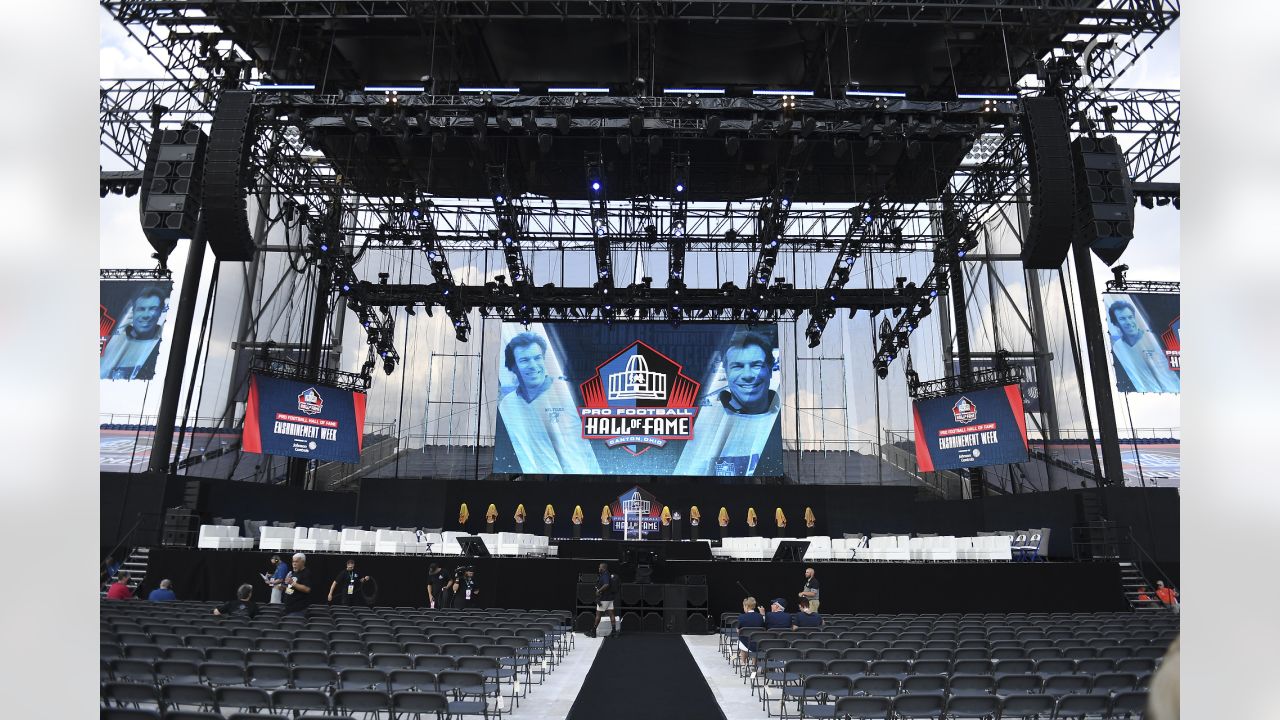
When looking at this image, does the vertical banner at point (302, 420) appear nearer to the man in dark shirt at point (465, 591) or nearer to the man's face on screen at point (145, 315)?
the man's face on screen at point (145, 315)

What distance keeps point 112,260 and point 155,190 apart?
1412cm

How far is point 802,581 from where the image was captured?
15.8 metres

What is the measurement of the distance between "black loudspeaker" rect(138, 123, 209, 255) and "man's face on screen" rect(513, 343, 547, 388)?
1421 cm

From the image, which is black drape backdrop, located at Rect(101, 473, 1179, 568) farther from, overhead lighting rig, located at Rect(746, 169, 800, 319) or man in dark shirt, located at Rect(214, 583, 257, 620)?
man in dark shirt, located at Rect(214, 583, 257, 620)

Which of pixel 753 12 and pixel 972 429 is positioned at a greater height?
pixel 753 12

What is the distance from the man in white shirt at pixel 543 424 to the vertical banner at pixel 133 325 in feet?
32.5

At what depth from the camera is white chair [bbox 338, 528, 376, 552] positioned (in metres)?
18.6

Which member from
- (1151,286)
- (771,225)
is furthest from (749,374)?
(1151,286)

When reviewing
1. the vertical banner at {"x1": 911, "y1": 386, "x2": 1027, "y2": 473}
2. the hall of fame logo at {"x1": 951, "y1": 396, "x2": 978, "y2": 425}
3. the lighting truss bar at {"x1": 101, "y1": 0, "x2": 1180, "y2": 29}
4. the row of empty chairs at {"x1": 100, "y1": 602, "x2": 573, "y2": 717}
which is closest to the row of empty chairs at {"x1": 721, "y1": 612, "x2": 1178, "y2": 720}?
the row of empty chairs at {"x1": 100, "y1": 602, "x2": 573, "y2": 717}

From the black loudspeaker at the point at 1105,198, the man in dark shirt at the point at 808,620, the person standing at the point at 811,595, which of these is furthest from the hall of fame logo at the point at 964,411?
the man in dark shirt at the point at 808,620

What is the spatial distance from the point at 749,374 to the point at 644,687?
17.4 metres

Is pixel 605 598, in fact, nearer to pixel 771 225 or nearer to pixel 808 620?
pixel 808 620
